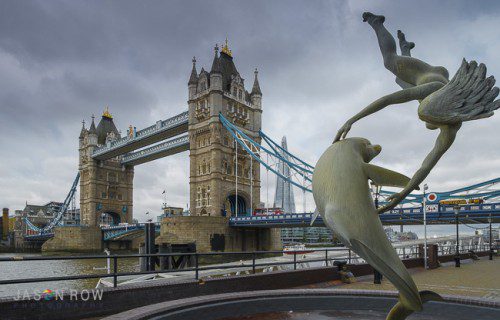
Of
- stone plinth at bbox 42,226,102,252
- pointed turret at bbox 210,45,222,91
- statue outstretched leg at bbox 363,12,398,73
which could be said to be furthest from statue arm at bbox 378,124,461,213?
stone plinth at bbox 42,226,102,252

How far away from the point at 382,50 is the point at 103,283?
11239 mm

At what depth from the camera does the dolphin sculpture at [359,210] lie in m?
3.77

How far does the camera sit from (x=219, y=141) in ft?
154

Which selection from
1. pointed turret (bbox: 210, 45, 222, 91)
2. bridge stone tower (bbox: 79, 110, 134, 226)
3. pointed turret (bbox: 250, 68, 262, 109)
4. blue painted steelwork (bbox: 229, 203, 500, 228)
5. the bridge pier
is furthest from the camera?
bridge stone tower (bbox: 79, 110, 134, 226)

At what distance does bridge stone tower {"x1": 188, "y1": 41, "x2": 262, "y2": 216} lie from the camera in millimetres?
46562

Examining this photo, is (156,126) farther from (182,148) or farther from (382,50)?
(382,50)

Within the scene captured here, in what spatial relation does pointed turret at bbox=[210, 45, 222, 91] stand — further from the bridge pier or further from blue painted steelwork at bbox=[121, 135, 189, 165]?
the bridge pier

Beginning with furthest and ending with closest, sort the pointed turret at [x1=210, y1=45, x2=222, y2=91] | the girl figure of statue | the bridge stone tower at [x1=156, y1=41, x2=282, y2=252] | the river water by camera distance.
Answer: the pointed turret at [x1=210, y1=45, x2=222, y2=91] → the bridge stone tower at [x1=156, y1=41, x2=282, y2=252] → the river water → the girl figure of statue

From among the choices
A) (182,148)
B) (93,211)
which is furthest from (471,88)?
(93,211)

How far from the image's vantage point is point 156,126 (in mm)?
55656

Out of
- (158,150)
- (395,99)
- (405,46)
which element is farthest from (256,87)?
(395,99)

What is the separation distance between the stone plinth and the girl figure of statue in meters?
57.7

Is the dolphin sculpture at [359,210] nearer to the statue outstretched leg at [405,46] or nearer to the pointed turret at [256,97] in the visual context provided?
the statue outstretched leg at [405,46]

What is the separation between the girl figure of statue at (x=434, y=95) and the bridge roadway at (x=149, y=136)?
47651 millimetres
